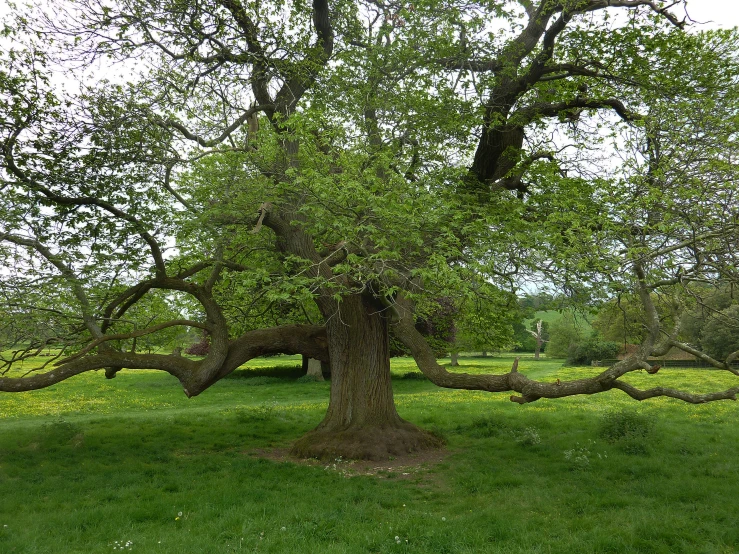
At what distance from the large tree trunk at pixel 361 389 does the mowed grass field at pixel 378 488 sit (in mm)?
1106

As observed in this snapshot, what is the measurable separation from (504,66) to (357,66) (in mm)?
3603

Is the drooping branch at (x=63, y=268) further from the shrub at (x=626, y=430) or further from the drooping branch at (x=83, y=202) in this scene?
the shrub at (x=626, y=430)

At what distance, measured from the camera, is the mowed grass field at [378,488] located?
287 inches

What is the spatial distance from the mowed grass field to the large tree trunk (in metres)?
1.11

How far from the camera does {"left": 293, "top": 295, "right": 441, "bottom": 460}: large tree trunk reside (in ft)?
42.7

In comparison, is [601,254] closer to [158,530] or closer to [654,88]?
[654,88]

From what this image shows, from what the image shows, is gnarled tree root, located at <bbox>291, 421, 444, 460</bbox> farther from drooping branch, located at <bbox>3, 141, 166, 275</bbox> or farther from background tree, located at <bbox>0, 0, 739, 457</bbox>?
drooping branch, located at <bbox>3, 141, 166, 275</bbox>

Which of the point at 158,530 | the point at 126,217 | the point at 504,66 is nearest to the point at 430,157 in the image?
the point at 504,66

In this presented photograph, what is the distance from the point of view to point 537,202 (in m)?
12.4

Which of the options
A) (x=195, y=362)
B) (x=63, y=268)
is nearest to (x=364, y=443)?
(x=195, y=362)

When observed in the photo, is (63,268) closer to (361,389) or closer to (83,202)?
(83,202)

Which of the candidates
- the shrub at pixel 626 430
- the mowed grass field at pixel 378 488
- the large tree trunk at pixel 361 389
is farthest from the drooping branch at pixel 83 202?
the shrub at pixel 626 430

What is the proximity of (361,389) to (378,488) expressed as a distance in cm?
368

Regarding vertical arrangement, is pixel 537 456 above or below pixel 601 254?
below
